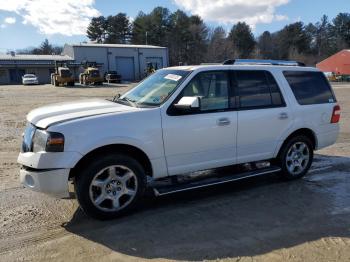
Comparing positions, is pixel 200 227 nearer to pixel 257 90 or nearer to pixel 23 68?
pixel 257 90

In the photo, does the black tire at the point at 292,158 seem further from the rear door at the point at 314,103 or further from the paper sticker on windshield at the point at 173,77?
the paper sticker on windshield at the point at 173,77

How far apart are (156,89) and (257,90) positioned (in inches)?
62.1

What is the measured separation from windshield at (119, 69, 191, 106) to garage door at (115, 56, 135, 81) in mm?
67340

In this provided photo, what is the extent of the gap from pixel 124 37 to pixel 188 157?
101906 millimetres

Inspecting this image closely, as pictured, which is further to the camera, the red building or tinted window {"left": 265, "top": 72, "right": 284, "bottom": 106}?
the red building

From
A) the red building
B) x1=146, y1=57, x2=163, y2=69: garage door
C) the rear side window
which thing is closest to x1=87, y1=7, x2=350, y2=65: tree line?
x1=146, y1=57, x2=163, y2=69: garage door

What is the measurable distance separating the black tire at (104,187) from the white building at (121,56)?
217 feet

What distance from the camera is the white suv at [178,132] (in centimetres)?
457

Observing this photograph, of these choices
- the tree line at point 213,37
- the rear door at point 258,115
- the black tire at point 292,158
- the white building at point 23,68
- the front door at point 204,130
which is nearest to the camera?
the front door at point 204,130

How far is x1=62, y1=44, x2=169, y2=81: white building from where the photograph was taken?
69.6 metres

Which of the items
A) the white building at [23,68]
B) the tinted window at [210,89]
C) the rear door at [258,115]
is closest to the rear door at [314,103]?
the rear door at [258,115]

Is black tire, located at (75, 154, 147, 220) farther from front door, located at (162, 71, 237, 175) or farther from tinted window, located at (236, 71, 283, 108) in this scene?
tinted window, located at (236, 71, 283, 108)

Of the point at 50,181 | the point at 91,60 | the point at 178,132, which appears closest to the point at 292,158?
the point at 178,132

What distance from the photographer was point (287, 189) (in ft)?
19.8
